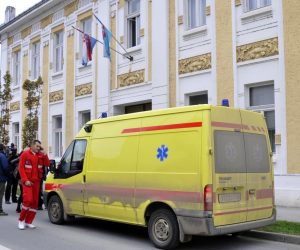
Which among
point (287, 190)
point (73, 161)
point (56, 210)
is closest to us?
point (73, 161)

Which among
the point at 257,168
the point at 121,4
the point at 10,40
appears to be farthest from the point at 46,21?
the point at 257,168

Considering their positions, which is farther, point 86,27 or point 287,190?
point 86,27

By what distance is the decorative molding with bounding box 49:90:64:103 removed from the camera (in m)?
23.0

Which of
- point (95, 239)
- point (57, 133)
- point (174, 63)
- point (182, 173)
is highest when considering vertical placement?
point (174, 63)

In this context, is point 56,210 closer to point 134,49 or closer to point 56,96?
point 134,49

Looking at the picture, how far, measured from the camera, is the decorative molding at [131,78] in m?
17.7

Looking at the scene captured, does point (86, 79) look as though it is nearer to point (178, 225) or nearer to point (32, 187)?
point (32, 187)

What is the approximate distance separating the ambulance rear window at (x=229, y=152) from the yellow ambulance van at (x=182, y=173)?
16 mm

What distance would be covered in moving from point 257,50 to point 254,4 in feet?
5.05

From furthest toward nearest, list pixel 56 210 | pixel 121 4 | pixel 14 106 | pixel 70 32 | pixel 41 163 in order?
pixel 14 106 → pixel 70 32 → pixel 121 4 → pixel 41 163 → pixel 56 210

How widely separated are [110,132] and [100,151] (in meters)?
0.45

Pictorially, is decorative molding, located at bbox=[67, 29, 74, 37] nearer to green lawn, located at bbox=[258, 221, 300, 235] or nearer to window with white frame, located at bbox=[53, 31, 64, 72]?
window with white frame, located at bbox=[53, 31, 64, 72]

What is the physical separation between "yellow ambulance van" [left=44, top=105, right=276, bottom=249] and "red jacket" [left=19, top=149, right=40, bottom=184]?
1221 mm

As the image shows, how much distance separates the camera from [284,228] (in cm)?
904
